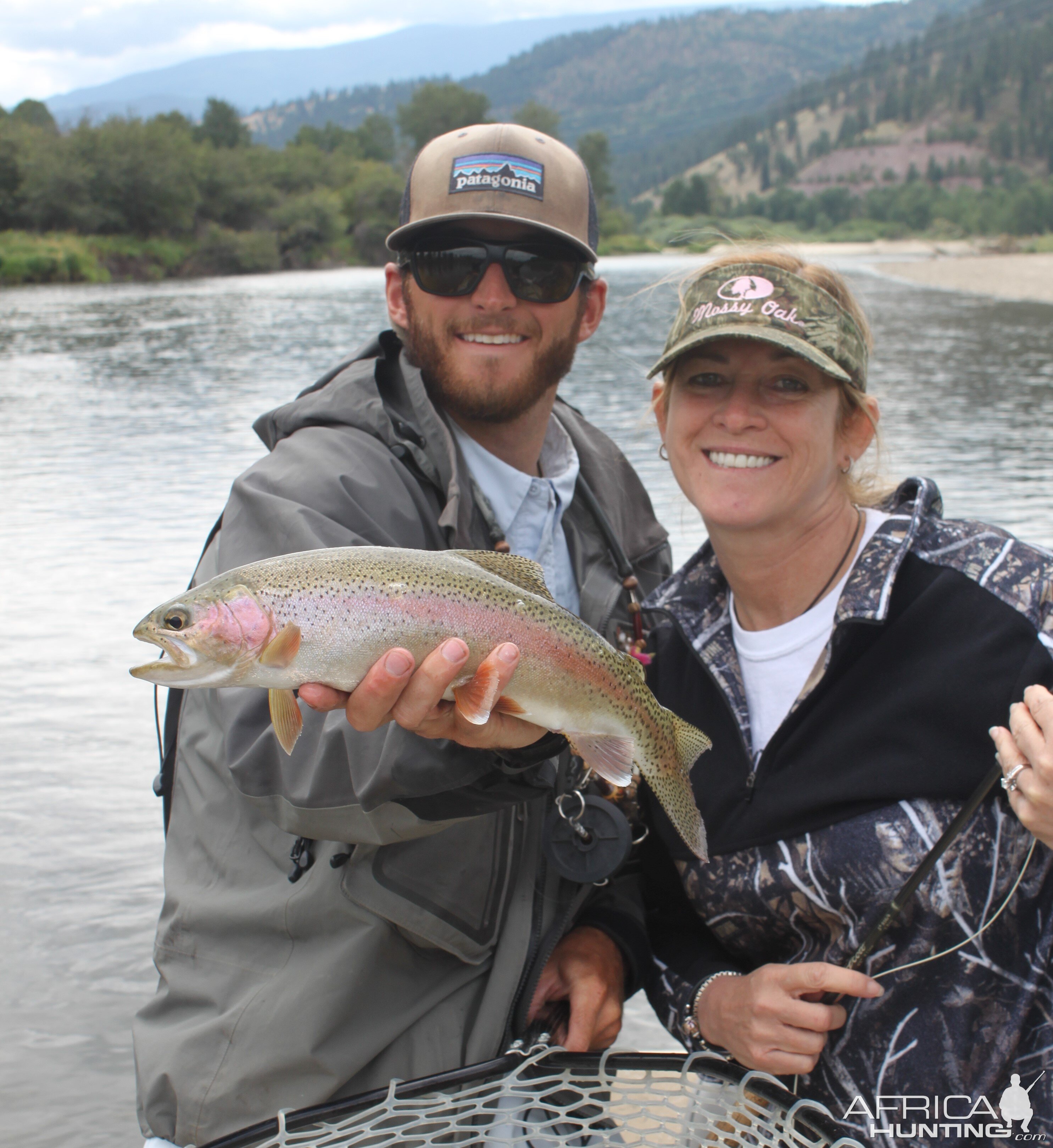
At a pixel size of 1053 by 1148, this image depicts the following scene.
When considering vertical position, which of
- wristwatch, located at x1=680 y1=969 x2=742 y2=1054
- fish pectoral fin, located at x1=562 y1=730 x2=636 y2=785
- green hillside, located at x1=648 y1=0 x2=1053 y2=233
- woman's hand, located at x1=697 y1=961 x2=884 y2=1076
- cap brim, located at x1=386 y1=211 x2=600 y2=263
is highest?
green hillside, located at x1=648 y1=0 x2=1053 y2=233

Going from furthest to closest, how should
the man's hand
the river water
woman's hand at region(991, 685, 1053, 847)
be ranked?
1. the river water
2. the man's hand
3. woman's hand at region(991, 685, 1053, 847)

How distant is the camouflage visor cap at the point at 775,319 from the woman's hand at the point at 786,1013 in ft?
4.45

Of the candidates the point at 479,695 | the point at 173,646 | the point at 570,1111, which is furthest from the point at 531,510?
the point at 570,1111

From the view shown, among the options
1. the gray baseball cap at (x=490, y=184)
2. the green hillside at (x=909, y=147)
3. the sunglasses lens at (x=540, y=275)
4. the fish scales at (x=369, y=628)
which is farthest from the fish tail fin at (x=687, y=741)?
the green hillside at (x=909, y=147)

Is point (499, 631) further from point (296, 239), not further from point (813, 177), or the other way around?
point (813, 177)

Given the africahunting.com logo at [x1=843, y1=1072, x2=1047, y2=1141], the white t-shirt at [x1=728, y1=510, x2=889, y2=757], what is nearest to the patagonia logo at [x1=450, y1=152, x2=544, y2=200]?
the white t-shirt at [x1=728, y1=510, x2=889, y2=757]

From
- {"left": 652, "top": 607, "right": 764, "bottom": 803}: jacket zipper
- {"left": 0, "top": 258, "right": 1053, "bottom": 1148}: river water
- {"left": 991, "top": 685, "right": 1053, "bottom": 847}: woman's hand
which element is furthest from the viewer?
{"left": 0, "top": 258, "right": 1053, "bottom": 1148}: river water

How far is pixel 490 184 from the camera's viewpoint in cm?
312

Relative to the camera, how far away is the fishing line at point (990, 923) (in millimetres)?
2330

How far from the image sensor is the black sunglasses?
316cm

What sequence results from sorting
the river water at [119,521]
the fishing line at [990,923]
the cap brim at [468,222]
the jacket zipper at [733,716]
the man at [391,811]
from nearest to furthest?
the man at [391,811]
the fishing line at [990,923]
the jacket zipper at [733,716]
the cap brim at [468,222]
the river water at [119,521]

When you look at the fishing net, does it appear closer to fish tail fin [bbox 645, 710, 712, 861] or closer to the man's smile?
fish tail fin [bbox 645, 710, 712, 861]

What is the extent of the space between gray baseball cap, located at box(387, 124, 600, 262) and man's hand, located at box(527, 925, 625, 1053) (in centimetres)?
193

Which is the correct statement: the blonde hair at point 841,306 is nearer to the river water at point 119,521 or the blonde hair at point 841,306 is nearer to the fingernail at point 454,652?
the river water at point 119,521
